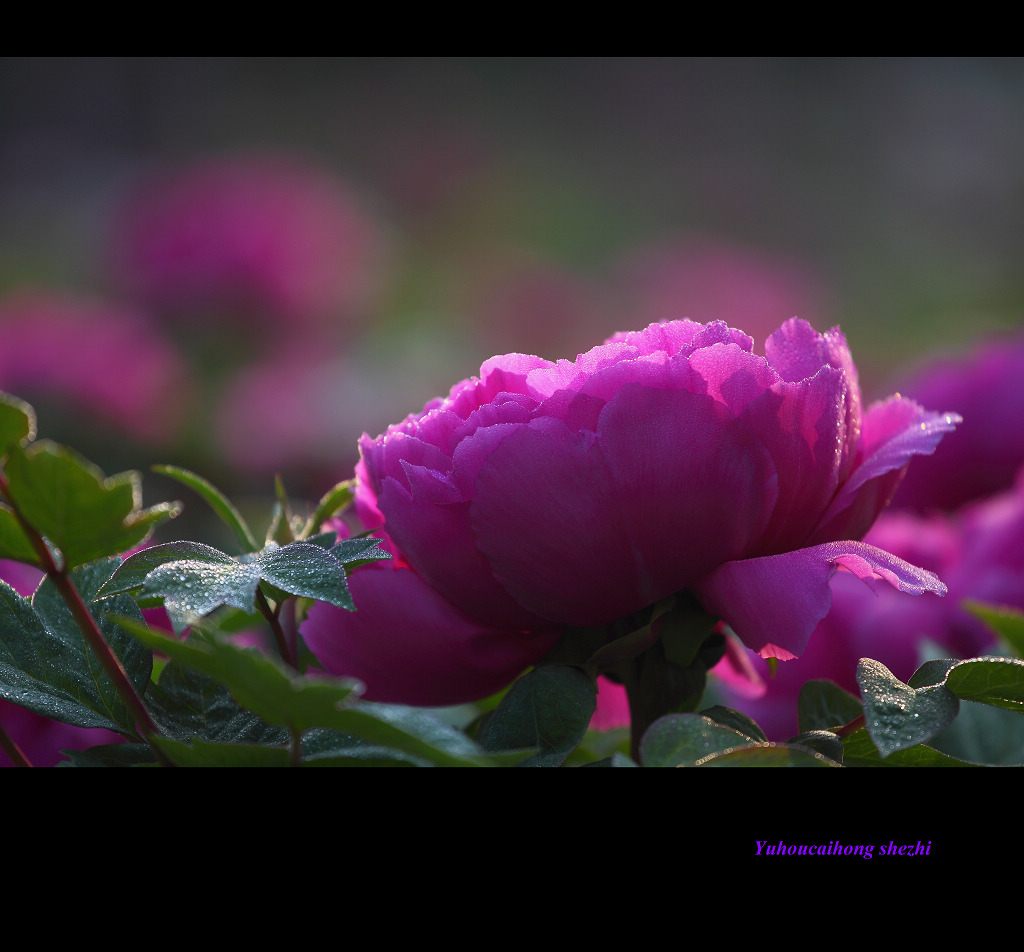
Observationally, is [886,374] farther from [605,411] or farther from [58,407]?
[605,411]

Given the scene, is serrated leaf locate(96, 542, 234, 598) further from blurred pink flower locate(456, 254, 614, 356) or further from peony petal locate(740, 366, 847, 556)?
blurred pink flower locate(456, 254, 614, 356)

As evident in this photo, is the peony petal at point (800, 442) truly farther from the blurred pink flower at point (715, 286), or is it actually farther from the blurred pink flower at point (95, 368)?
the blurred pink flower at point (715, 286)

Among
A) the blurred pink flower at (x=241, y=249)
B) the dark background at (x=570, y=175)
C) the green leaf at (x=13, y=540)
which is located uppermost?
the dark background at (x=570, y=175)

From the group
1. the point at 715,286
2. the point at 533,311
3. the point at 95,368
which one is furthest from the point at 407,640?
the point at 715,286

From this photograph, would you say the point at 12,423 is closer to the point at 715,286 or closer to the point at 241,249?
the point at 241,249

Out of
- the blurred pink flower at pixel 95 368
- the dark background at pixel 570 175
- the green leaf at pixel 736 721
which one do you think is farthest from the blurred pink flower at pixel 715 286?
the green leaf at pixel 736 721

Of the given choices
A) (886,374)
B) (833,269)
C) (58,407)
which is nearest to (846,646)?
(58,407)

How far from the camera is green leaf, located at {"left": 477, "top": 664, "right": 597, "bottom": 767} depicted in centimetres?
18

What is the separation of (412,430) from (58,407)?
0.71 metres

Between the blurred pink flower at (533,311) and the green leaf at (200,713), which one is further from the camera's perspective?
the blurred pink flower at (533,311)

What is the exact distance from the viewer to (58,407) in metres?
0.82

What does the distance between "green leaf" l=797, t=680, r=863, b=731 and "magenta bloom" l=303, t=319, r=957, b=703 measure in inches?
1.3

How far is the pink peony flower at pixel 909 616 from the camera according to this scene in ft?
1.08

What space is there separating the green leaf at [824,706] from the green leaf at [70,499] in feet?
0.45
